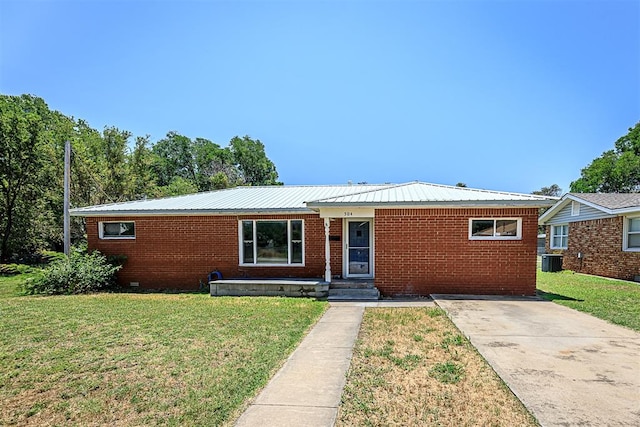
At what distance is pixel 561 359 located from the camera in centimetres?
514

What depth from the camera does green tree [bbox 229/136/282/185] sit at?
53875 millimetres

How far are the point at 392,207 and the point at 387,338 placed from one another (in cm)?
488

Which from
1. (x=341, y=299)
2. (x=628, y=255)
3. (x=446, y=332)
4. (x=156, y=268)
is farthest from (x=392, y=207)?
(x=628, y=255)

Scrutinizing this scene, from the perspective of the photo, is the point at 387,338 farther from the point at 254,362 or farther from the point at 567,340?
the point at 567,340

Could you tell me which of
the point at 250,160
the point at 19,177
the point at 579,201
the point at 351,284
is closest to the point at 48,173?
the point at 19,177

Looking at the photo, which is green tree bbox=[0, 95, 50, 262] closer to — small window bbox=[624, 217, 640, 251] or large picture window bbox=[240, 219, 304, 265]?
large picture window bbox=[240, 219, 304, 265]

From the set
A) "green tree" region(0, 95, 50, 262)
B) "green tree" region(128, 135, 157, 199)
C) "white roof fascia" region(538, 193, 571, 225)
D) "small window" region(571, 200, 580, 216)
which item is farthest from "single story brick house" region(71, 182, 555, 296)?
"green tree" region(128, 135, 157, 199)

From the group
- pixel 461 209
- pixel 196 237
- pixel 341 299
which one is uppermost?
pixel 461 209

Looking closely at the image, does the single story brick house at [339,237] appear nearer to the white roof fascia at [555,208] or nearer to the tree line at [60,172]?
the white roof fascia at [555,208]

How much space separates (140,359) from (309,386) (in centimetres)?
273

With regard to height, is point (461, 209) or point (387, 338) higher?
point (461, 209)

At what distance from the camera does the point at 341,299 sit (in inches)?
403

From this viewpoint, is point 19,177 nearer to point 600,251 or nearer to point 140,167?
point 140,167

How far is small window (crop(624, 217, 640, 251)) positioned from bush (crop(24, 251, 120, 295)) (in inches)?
756
